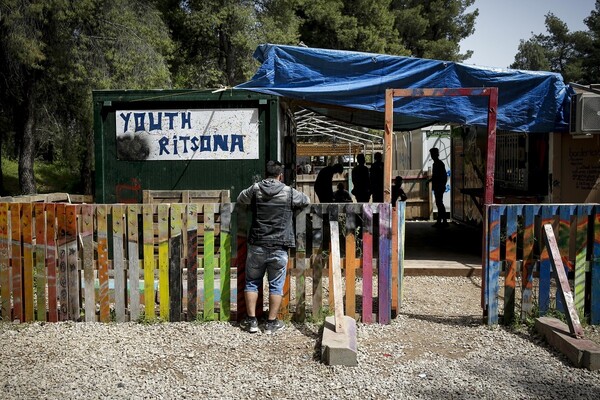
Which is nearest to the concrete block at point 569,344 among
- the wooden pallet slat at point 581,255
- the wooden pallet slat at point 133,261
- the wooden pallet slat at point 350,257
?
the wooden pallet slat at point 581,255

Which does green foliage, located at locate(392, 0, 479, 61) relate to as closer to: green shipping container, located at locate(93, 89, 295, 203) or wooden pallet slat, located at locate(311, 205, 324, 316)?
green shipping container, located at locate(93, 89, 295, 203)

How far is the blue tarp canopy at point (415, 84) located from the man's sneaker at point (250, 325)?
4.21 m

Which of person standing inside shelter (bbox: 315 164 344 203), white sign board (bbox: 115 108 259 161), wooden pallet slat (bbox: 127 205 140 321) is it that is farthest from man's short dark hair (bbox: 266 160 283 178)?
person standing inside shelter (bbox: 315 164 344 203)

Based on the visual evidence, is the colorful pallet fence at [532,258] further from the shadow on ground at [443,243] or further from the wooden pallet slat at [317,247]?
→ the shadow on ground at [443,243]

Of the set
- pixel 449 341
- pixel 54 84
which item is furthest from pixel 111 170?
pixel 54 84

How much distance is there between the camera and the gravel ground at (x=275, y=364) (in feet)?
14.5

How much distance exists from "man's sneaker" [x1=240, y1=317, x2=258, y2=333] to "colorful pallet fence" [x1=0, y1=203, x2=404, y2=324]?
0.18m

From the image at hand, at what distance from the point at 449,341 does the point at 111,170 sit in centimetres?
593

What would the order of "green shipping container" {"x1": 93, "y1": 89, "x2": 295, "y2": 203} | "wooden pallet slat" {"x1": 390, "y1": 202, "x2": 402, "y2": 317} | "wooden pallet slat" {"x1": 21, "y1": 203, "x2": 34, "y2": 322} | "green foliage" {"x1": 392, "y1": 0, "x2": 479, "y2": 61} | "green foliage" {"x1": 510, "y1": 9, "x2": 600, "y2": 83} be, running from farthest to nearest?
"green foliage" {"x1": 510, "y1": 9, "x2": 600, "y2": 83} < "green foliage" {"x1": 392, "y1": 0, "x2": 479, "y2": 61} < "green shipping container" {"x1": 93, "y1": 89, "x2": 295, "y2": 203} < "wooden pallet slat" {"x1": 390, "y1": 202, "x2": 402, "y2": 317} < "wooden pallet slat" {"x1": 21, "y1": 203, "x2": 34, "y2": 322}

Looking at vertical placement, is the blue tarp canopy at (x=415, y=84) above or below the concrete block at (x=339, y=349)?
above

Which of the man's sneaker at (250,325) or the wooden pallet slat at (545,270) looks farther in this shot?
the wooden pallet slat at (545,270)

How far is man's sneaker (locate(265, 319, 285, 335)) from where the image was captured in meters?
5.79

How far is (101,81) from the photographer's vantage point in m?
18.1

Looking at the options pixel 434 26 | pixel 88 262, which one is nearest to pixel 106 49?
pixel 88 262
